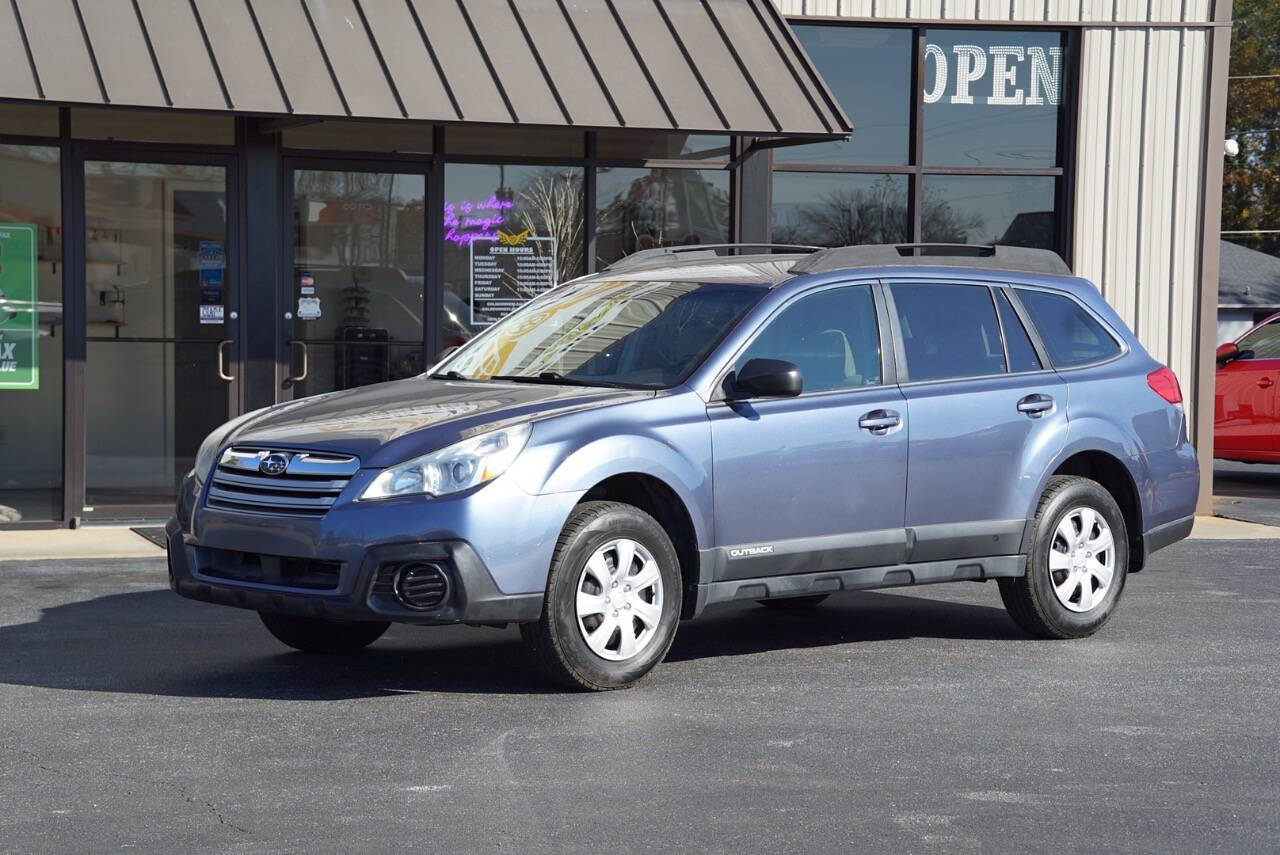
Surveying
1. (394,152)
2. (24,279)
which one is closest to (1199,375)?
(394,152)

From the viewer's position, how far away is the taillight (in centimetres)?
893

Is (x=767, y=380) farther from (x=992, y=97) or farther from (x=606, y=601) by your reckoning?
(x=992, y=97)

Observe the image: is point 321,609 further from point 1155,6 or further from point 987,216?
point 1155,6

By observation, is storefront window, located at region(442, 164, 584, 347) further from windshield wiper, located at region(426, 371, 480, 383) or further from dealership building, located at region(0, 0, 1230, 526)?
windshield wiper, located at region(426, 371, 480, 383)

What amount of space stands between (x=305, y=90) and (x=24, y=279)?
100 inches

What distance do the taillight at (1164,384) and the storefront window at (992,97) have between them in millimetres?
5870

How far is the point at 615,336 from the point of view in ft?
26.0

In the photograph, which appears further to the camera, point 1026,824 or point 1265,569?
point 1265,569

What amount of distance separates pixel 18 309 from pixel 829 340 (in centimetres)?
700

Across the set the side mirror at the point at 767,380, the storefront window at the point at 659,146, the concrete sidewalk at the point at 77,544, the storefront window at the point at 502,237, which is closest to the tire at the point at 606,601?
the side mirror at the point at 767,380

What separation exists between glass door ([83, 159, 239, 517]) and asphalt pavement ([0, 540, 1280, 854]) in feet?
12.4

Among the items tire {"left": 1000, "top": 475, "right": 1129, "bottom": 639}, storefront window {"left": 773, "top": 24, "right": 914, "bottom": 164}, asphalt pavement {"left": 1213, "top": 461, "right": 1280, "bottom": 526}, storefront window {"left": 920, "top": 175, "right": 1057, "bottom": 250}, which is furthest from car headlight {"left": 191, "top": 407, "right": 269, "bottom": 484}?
asphalt pavement {"left": 1213, "top": 461, "right": 1280, "bottom": 526}

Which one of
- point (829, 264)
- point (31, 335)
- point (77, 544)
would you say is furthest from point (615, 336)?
point (31, 335)

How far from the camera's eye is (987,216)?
14.8m
